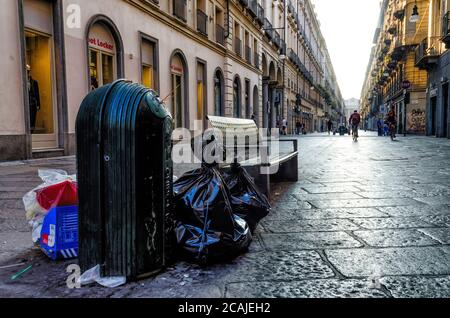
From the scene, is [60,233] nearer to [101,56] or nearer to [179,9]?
[101,56]

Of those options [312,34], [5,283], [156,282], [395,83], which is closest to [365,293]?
[156,282]

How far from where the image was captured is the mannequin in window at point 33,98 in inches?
→ 374

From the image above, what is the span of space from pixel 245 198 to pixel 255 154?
2.99 metres

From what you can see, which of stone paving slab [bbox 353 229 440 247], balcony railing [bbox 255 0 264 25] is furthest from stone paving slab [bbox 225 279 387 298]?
balcony railing [bbox 255 0 264 25]

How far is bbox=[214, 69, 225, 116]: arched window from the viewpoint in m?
20.8

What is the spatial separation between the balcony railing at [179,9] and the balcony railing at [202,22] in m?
1.63

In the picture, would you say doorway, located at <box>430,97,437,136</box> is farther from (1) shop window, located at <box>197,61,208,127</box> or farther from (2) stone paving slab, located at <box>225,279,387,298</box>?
(2) stone paving slab, located at <box>225,279,387,298</box>

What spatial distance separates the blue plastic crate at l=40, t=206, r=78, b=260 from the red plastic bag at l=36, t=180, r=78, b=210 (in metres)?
0.05

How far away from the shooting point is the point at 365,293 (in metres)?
1.99

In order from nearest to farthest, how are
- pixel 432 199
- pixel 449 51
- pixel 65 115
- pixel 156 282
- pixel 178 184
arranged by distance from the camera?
pixel 156 282 → pixel 178 184 → pixel 432 199 → pixel 65 115 → pixel 449 51

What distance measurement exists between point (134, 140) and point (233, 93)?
71.8 ft

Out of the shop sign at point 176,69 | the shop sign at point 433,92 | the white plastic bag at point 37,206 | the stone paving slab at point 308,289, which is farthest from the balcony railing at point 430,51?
the white plastic bag at point 37,206
